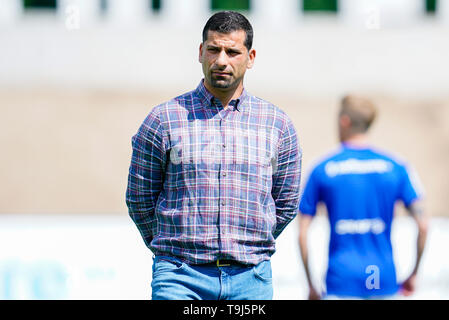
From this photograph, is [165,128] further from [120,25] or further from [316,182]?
[120,25]

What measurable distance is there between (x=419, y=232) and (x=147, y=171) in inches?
64.4

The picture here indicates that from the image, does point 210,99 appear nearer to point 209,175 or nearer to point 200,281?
point 209,175

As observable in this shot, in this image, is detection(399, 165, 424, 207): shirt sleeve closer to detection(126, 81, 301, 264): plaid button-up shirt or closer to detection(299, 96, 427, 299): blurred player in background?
detection(299, 96, 427, 299): blurred player in background

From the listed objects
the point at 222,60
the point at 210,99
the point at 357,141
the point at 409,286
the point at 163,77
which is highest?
the point at 222,60

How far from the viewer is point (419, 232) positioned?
4309 mm

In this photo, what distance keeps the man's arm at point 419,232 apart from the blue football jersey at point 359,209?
0.04 m

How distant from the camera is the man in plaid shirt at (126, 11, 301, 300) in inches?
125

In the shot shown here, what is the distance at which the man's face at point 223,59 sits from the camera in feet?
10.6

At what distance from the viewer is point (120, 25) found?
60.5 feet

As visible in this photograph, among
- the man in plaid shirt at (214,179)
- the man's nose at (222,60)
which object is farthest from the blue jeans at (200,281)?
the man's nose at (222,60)

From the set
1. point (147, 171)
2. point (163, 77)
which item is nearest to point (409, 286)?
point (147, 171)

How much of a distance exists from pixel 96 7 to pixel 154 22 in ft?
4.08

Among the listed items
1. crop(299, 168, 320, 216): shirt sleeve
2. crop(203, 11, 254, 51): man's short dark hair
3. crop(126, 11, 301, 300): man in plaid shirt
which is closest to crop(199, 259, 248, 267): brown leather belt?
crop(126, 11, 301, 300): man in plaid shirt
